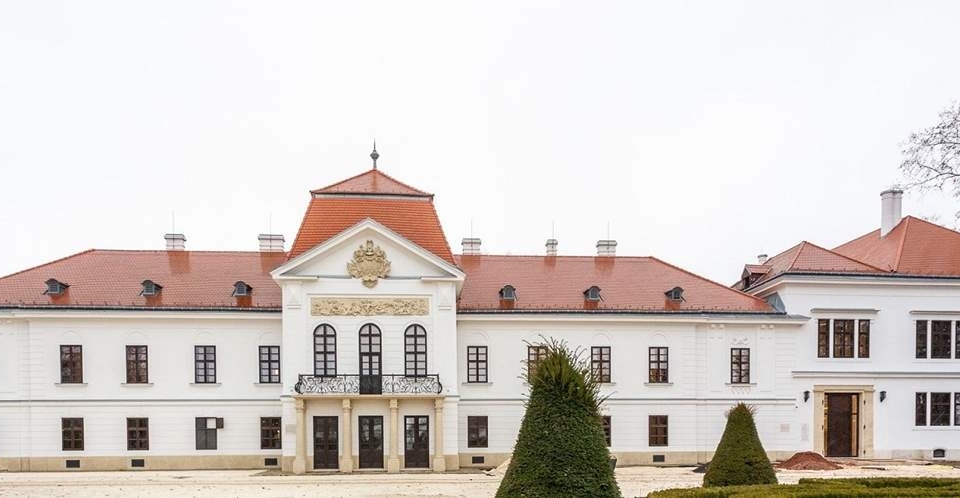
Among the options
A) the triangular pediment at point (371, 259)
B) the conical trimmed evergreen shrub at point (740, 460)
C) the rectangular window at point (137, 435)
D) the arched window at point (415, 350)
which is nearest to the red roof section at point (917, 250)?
the conical trimmed evergreen shrub at point (740, 460)

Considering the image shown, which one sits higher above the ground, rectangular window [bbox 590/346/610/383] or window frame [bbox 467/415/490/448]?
rectangular window [bbox 590/346/610/383]

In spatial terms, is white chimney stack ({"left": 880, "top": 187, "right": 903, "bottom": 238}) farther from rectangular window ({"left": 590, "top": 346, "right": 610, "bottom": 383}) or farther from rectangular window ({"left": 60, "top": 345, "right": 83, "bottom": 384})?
rectangular window ({"left": 60, "top": 345, "right": 83, "bottom": 384})

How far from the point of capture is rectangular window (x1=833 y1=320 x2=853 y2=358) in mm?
25484

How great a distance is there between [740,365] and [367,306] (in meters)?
15.0

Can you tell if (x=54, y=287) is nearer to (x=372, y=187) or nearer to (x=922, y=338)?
(x=372, y=187)

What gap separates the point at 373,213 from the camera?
957 inches

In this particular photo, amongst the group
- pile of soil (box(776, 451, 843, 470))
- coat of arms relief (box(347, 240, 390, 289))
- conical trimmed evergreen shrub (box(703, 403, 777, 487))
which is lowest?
pile of soil (box(776, 451, 843, 470))

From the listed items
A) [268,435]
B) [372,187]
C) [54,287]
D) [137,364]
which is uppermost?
[372,187]

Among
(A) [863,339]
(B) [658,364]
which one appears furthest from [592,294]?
(A) [863,339]

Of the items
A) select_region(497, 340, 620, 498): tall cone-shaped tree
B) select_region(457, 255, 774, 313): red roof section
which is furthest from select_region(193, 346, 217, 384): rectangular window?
select_region(497, 340, 620, 498): tall cone-shaped tree

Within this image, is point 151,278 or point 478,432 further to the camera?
point 151,278

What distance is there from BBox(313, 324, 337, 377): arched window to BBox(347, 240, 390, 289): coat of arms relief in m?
2.23

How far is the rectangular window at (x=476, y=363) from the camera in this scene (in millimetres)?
24658

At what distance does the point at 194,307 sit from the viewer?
2383 centimetres
